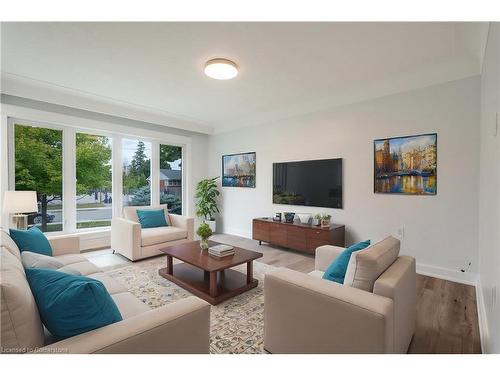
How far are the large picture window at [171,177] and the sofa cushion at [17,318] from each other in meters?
4.61

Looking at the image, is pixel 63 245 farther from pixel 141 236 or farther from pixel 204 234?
pixel 204 234

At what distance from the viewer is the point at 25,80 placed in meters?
3.24

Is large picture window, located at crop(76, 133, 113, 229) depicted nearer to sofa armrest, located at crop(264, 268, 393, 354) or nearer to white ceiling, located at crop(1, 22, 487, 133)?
white ceiling, located at crop(1, 22, 487, 133)

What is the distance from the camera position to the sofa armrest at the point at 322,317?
1.20 metres

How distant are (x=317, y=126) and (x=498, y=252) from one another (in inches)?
123

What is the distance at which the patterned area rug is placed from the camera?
1784 millimetres

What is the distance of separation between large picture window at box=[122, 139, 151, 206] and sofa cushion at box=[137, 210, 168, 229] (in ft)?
3.28

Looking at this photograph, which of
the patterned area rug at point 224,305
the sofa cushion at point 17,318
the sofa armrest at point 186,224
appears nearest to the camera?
the sofa cushion at point 17,318

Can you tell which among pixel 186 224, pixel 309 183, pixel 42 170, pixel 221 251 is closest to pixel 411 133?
pixel 309 183

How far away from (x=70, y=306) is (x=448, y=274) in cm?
366

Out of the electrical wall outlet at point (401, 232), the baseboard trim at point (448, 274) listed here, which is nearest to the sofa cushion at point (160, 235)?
the electrical wall outlet at point (401, 232)

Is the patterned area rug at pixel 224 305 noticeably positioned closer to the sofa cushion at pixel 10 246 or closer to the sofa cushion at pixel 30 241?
the sofa cushion at pixel 30 241
